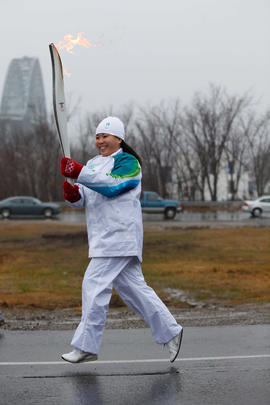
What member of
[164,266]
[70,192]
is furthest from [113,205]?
[164,266]

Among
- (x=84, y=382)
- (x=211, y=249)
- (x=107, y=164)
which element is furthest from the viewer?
(x=211, y=249)

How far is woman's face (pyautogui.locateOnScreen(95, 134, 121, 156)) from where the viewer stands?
5.03 meters

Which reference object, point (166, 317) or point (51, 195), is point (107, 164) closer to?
point (166, 317)

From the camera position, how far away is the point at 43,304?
9188 millimetres

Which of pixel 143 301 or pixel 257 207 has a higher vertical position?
pixel 143 301

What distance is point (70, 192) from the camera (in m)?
4.80

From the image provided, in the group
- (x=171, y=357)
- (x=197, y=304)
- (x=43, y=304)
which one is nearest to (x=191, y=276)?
(x=197, y=304)

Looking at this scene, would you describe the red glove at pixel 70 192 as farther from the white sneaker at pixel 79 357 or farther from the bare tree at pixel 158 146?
the bare tree at pixel 158 146

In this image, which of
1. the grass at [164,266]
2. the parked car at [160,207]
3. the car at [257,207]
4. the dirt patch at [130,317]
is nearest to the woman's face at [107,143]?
the dirt patch at [130,317]

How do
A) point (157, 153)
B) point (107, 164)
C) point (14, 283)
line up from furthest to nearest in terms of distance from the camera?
point (157, 153), point (14, 283), point (107, 164)

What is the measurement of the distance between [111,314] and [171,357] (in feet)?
10.5

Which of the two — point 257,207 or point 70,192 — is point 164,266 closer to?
point 70,192

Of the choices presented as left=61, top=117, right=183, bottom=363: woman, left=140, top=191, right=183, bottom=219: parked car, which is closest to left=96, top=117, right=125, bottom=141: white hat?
left=61, top=117, right=183, bottom=363: woman

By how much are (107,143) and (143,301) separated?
1.31m
